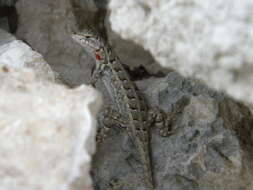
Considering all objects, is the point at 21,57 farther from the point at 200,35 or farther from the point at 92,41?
the point at 200,35

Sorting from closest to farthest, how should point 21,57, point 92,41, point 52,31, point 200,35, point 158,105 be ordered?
point 200,35 → point 21,57 → point 158,105 → point 92,41 → point 52,31

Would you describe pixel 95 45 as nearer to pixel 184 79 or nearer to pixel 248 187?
pixel 184 79

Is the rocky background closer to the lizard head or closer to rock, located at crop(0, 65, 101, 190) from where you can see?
rock, located at crop(0, 65, 101, 190)

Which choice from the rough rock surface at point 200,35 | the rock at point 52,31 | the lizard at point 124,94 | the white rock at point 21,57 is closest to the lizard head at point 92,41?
the lizard at point 124,94

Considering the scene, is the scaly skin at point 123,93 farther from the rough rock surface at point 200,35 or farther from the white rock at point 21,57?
the rough rock surface at point 200,35

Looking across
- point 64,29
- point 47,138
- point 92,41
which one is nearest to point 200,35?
point 47,138

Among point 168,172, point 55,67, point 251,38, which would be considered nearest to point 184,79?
point 168,172
